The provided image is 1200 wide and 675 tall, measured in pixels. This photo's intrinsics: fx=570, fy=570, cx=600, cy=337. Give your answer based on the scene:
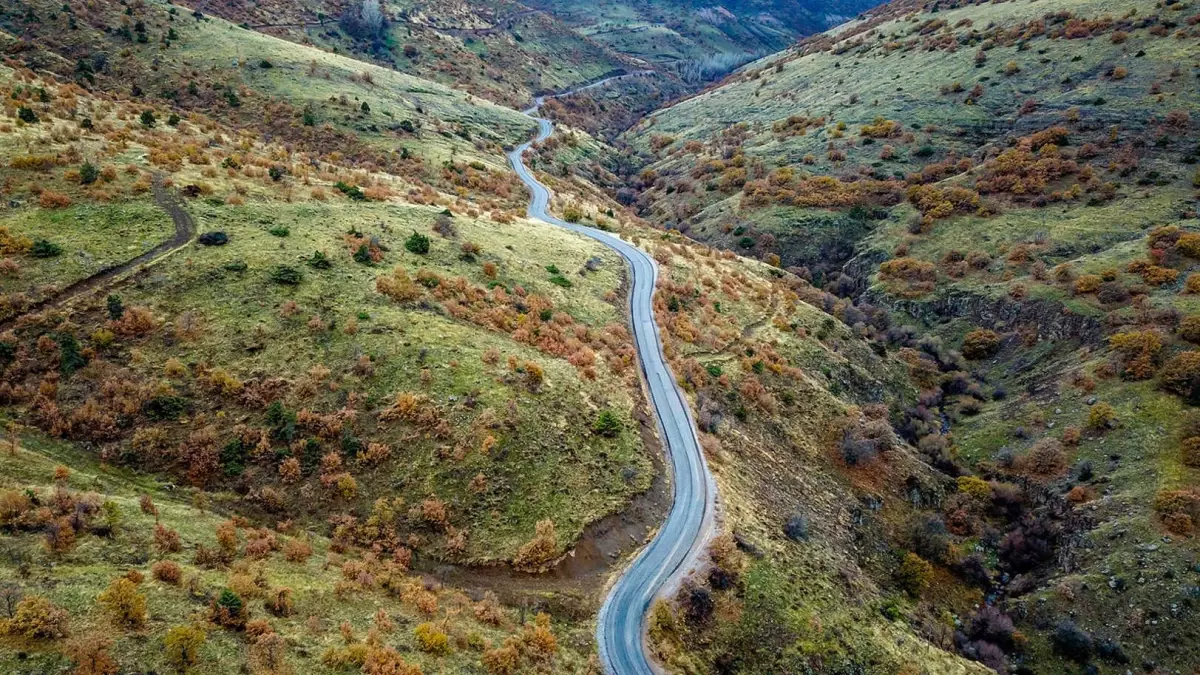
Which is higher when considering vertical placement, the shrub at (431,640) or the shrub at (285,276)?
the shrub at (285,276)

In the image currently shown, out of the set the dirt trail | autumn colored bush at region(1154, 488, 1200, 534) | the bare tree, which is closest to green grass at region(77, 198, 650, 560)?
the dirt trail

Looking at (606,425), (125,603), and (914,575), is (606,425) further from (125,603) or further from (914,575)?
(125,603)

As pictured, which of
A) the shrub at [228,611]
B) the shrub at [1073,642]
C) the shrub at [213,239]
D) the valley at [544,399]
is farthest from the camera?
the shrub at [213,239]

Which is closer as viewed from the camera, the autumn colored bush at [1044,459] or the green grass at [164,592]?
the green grass at [164,592]

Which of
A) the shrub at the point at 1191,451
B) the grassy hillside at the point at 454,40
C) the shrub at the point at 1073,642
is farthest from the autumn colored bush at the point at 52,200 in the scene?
the grassy hillside at the point at 454,40

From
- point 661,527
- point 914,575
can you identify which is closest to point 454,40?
point 661,527

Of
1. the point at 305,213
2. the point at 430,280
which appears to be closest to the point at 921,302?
the point at 430,280

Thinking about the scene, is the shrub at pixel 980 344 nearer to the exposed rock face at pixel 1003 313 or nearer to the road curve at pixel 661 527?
the exposed rock face at pixel 1003 313
